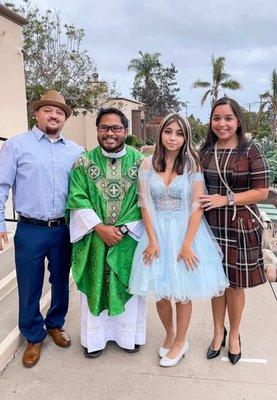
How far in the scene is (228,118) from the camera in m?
2.50

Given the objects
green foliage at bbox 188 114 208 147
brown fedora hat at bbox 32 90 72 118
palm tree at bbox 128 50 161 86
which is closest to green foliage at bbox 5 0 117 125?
green foliage at bbox 188 114 208 147

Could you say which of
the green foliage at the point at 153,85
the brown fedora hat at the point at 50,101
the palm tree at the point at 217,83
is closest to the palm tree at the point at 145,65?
the green foliage at the point at 153,85

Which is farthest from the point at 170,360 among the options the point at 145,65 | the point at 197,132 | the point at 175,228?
the point at 145,65

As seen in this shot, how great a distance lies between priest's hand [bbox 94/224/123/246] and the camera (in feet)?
8.55

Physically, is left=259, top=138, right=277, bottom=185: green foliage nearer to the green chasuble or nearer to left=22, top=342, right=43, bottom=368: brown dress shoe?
the green chasuble

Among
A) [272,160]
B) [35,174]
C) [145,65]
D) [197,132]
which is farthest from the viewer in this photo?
[145,65]

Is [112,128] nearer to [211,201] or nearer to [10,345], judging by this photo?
[211,201]

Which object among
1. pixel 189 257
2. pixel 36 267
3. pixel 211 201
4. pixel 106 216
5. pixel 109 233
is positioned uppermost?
pixel 211 201

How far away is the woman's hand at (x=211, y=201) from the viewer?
8.18ft

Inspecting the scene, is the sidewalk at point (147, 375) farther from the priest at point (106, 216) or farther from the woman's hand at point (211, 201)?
the woman's hand at point (211, 201)

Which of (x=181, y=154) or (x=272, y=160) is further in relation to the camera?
(x=272, y=160)

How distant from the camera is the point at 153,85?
34.3 m

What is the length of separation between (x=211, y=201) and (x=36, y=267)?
1.31m

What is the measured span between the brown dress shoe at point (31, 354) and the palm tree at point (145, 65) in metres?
31.9
